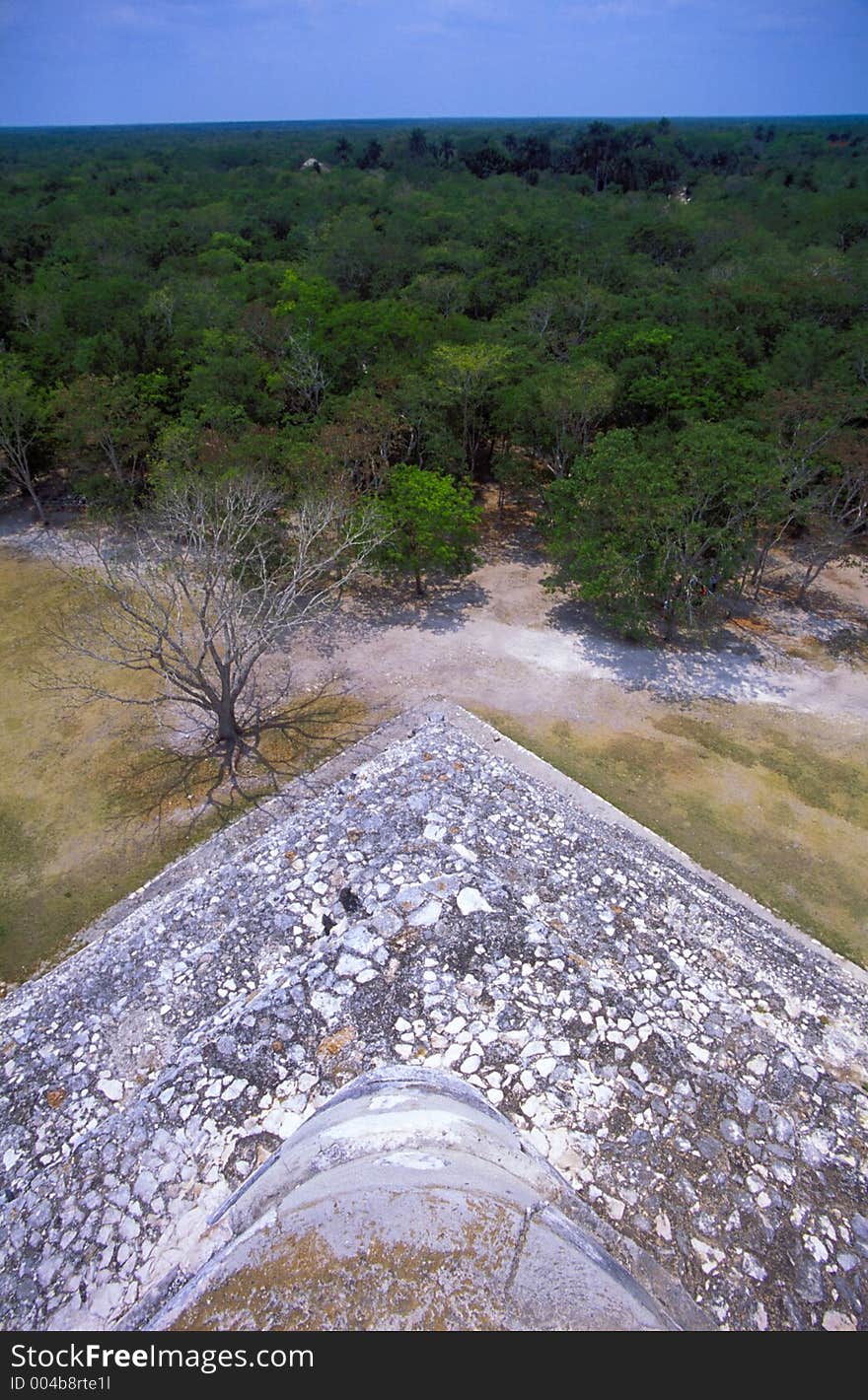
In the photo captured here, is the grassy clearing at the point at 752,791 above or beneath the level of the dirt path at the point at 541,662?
beneath

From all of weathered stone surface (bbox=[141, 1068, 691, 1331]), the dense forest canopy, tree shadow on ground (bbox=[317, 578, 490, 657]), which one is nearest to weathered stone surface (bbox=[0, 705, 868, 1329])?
weathered stone surface (bbox=[141, 1068, 691, 1331])

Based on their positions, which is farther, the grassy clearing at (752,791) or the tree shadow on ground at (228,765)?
the tree shadow on ground at (228,765)

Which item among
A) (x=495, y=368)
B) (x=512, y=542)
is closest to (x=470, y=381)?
(x=495, y=368)

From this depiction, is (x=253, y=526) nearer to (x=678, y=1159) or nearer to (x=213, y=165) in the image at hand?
(x=678, y=1159)

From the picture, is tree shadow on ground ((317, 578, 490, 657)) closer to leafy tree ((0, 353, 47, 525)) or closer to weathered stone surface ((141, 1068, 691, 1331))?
leafy tree ((0, 353, 47, 525))

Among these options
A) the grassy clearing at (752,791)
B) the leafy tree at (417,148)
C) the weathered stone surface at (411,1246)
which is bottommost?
the grassy clearing at (752,791)

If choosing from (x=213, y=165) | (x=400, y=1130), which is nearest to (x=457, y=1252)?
(x=400, y=1130)

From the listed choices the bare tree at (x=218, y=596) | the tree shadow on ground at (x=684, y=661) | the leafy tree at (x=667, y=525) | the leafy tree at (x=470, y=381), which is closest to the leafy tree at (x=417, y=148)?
the leafy tree at (x=470, y=381)

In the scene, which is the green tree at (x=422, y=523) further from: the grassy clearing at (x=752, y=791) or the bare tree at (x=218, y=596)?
the grassy clearing at (x=752, y=791)
